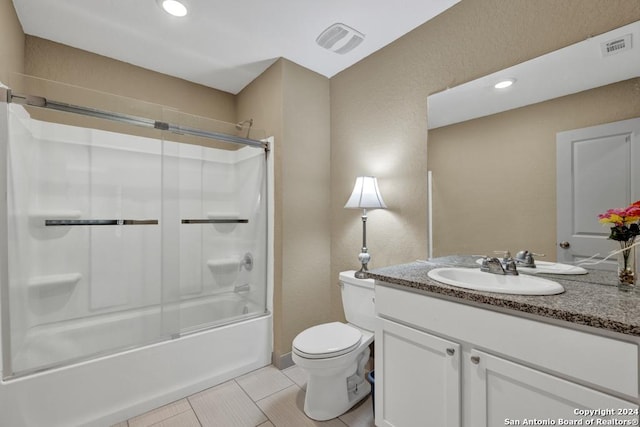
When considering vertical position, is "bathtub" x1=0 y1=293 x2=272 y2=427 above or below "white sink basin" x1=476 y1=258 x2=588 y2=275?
below

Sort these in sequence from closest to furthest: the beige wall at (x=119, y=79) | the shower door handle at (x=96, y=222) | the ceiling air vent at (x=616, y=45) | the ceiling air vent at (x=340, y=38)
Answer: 1. the ceiling air vent at (x=616, y=45)
2. the shower door handle at (x=96, y=222)
3. the ceiling air vent at (x=340, y=38)
4. the beige wall at (x=119, y=79)

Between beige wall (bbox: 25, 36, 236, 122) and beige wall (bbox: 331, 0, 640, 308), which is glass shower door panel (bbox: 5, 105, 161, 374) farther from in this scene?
beige wall (bbox: 331, 0, 640, 308)

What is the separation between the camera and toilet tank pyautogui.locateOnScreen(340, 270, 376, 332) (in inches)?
73.4

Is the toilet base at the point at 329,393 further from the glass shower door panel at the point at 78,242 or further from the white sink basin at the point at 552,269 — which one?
the glass shower door panel at the point at 78,242

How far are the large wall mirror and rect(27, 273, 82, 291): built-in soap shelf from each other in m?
2.38

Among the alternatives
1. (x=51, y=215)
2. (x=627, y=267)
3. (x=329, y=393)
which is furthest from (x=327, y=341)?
(x=51, y=215)

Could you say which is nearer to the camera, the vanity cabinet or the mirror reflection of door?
the vanity cabinet

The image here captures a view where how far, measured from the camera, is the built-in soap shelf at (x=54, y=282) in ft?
5.41

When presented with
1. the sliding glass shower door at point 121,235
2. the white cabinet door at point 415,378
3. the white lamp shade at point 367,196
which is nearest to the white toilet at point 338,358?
the white cabinet door at point 415,378

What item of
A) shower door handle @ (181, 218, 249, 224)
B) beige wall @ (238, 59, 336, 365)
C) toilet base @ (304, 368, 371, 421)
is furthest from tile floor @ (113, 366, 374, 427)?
shower door handle @ (181, 218, 249, 224)

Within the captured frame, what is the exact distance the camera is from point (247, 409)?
1739 mm

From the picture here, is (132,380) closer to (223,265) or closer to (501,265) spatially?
(223,265)

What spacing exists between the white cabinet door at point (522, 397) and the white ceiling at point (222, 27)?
6.42ft

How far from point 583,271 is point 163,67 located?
3.21 meters
